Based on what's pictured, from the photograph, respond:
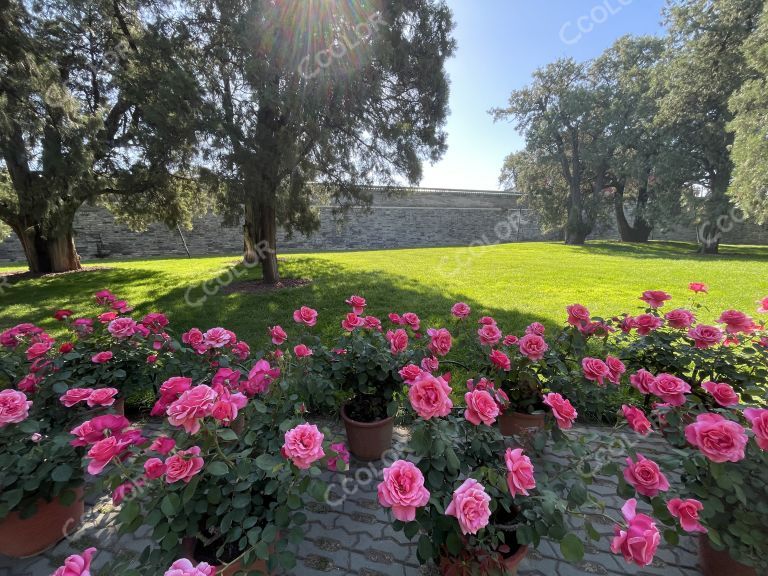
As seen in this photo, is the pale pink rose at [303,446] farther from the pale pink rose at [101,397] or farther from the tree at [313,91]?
the tree at [313,91]

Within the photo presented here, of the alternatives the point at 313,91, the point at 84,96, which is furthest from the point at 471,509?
the point at 84,96

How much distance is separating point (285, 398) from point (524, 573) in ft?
4.62

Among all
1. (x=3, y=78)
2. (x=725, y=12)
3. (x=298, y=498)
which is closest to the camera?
(x=298, y=498)

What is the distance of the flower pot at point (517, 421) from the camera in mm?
2215

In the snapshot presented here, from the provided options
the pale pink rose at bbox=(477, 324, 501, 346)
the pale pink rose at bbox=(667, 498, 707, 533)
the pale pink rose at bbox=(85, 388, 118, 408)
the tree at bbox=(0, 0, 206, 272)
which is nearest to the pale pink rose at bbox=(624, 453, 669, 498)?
the pale pink rose at bbox=(667, 498, 707, 533)

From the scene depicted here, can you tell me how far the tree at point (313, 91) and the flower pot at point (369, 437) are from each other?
4.41 meters

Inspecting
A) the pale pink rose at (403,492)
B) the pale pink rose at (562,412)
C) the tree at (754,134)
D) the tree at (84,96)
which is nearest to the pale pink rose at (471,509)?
the pale pink rose at (403,492)

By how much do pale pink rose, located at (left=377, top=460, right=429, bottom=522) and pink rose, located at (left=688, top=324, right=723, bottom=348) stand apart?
2.15 meters

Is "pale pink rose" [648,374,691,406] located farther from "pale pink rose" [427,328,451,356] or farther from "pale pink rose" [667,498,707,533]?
"pale pink rose" [427,328,451,356]

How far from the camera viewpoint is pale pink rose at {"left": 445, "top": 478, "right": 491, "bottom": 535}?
37.8 inches

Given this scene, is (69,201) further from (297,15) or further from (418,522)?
(418,522)

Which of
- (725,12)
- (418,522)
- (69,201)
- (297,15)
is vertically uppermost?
(725,12)

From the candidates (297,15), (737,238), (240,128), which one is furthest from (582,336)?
(737,238)

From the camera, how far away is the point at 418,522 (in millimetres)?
1152
